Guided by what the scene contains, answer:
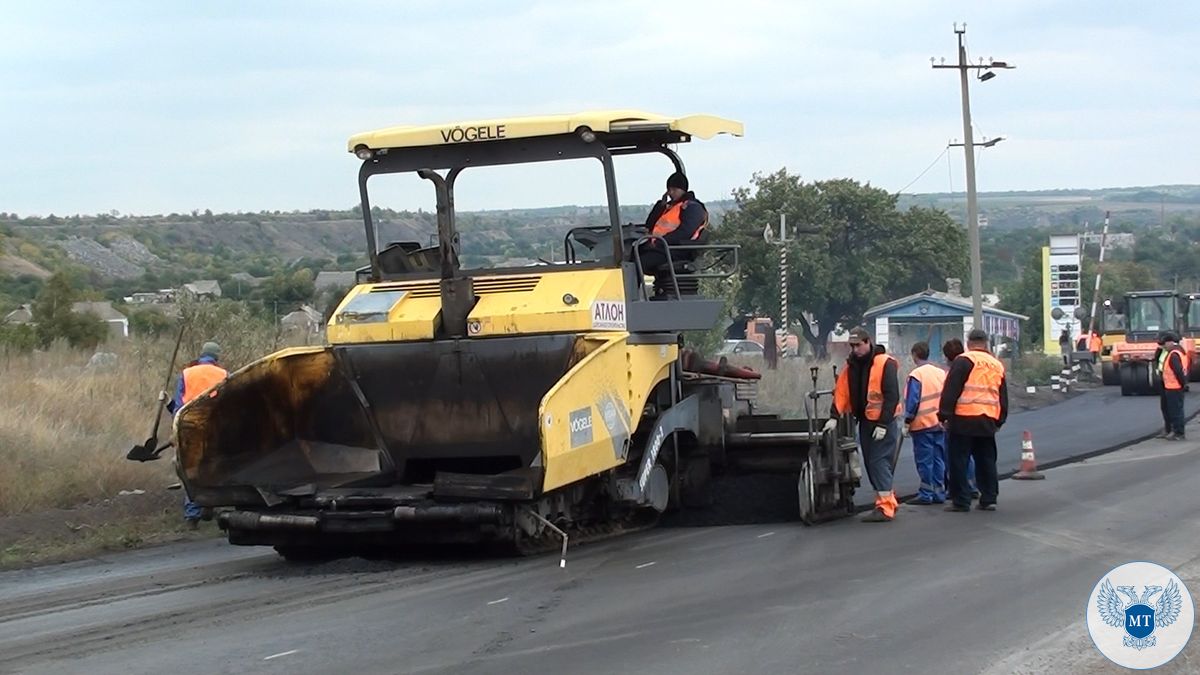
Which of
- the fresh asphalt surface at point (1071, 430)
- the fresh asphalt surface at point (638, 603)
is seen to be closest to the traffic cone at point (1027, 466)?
the fresh asphalt surface at point (1071, 430)

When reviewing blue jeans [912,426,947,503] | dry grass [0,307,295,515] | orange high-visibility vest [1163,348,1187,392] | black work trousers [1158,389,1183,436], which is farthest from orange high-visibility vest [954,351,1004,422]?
black work trousers [1158,389,1183,436]

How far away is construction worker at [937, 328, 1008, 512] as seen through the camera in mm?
12406

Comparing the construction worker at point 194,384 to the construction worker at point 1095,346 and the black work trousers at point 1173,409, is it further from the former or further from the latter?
the construction worker at point 1095,346

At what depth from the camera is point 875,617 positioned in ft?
25.5

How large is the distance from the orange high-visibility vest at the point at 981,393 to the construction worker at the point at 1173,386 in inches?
338

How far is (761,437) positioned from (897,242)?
39.7 metres

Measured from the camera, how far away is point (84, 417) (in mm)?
15938

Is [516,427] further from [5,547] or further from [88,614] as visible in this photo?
[5,547]

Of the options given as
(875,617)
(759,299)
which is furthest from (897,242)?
(875,617)

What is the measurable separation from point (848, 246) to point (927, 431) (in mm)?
36506

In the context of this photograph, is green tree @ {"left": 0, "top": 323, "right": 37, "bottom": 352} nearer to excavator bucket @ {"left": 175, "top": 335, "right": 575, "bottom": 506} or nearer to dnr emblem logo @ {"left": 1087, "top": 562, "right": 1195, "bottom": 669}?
excavator bucket @ {"left": 175, "top": 335, "right": 575, "bottom": 506}

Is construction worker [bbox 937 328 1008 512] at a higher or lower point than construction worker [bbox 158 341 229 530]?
lower

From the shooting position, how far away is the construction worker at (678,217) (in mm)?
11438

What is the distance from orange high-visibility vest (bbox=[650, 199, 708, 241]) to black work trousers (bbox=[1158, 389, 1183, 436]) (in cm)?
1119
